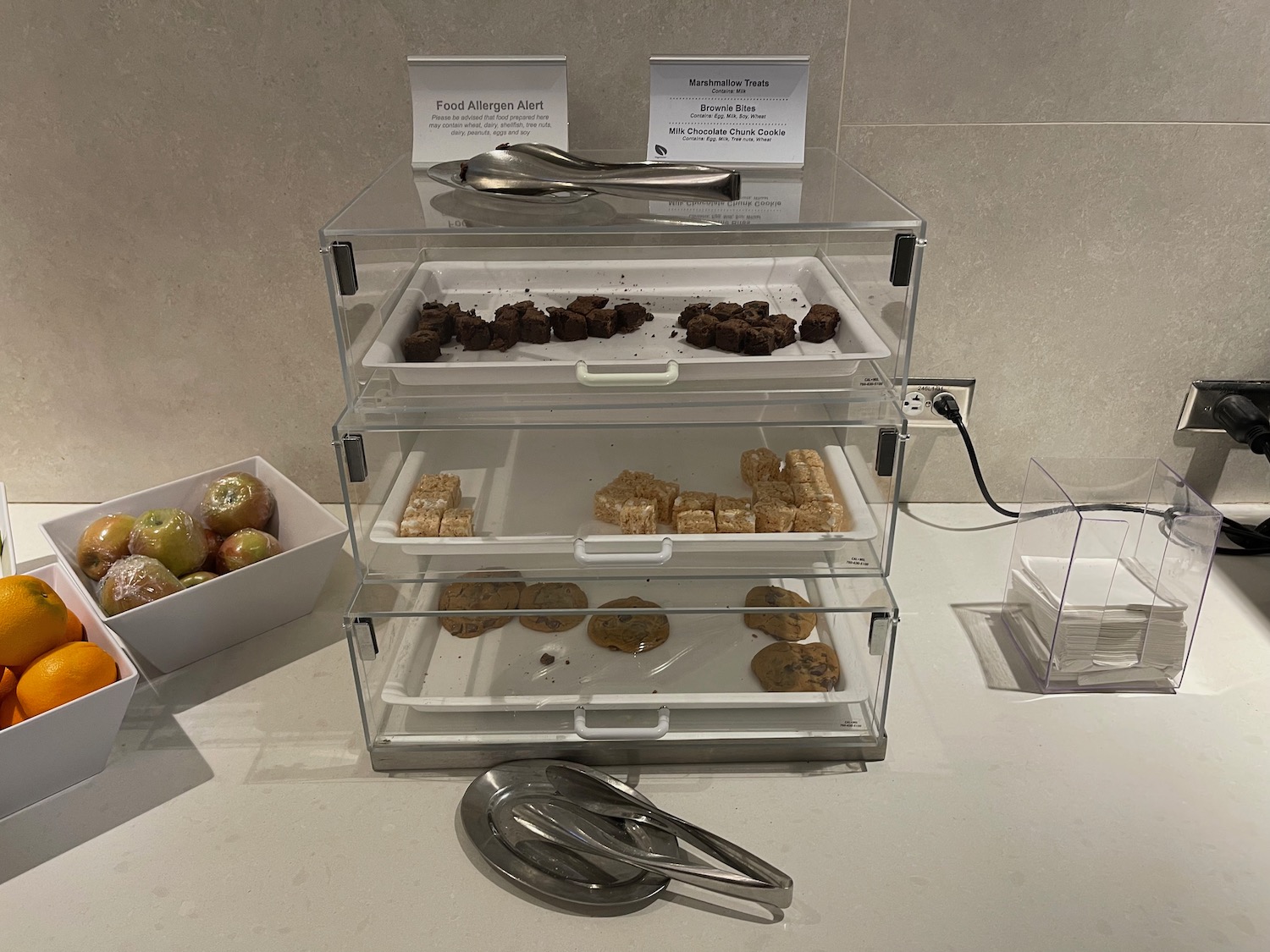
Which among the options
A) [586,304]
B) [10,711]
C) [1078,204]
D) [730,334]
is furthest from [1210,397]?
[10,711]

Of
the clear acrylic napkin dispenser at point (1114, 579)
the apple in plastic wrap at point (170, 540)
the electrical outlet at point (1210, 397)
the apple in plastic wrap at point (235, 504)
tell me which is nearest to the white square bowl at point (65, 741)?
the apple in plastic wrap at point (170, 540)

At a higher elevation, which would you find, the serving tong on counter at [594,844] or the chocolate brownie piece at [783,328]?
the chocolate brownie piece at [783,328]

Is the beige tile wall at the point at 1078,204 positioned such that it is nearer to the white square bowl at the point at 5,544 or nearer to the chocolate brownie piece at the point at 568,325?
the chocolate brownie piece at the point at 568,325

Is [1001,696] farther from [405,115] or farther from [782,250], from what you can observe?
[405,115]

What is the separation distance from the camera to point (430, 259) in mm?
989

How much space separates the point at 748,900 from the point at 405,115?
996mm

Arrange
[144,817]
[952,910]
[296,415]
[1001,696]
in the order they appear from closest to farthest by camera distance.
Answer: [952,910], [144,817], [1001,696], [296,415]

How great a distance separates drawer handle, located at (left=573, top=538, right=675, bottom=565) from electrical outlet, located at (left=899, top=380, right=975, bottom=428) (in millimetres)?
586

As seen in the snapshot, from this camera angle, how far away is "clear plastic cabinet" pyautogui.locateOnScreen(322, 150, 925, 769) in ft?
2.88

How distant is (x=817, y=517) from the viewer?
3.13 feet

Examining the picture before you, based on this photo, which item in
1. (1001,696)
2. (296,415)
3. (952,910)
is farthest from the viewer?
(296,415)

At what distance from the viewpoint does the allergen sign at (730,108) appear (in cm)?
103

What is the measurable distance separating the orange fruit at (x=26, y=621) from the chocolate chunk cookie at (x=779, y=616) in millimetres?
719

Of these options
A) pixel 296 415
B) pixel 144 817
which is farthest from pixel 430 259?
pixel 144 817
